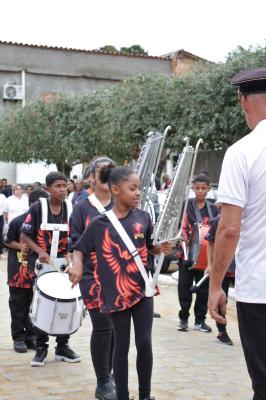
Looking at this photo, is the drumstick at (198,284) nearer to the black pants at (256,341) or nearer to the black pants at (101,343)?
the black pants at (101,343)

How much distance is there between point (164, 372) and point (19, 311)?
171 cm

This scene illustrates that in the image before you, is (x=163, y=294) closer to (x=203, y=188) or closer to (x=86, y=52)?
(x=203, y=188)

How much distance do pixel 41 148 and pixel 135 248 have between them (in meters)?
22.9

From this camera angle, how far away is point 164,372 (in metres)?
6.57

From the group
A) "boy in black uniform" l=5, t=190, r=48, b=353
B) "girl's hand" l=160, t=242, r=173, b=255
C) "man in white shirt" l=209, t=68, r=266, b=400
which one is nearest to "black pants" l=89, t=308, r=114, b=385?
"girl's hand" l=160, t=242, r=173, b=255

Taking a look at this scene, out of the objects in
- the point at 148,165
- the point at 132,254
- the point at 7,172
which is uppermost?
the point at 148,165

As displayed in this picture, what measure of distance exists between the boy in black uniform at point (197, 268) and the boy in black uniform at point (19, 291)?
2073 millimetres

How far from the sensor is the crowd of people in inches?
136

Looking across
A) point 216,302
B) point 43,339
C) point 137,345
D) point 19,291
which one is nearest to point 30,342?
point 19,291

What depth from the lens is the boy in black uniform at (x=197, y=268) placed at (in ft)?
28.7

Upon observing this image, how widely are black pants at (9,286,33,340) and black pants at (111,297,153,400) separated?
261 centimetres

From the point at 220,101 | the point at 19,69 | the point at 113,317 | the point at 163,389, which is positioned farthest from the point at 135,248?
the point at 19,69

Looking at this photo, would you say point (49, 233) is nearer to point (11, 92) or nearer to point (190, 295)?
point (190, 295)

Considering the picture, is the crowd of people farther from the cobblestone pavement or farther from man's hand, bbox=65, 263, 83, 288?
the cobblestone pavement
